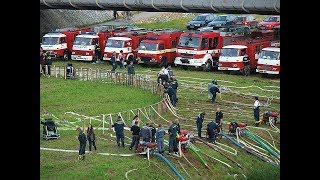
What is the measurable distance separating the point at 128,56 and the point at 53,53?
3.32 m

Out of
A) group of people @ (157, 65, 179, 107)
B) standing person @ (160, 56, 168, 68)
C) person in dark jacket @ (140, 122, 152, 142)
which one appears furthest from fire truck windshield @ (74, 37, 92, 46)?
person in dark jacket @ (140, 122, 152, 142)

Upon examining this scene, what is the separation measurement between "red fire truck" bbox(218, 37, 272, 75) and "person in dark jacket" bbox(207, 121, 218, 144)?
12.7 metres

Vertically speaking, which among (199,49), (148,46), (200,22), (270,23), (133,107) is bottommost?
(133,107)

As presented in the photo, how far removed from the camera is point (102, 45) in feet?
124

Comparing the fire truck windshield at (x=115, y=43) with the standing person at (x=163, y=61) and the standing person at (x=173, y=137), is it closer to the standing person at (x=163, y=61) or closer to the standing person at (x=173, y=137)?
the standing person at (x=163, y=61)

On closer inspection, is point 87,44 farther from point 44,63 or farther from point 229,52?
point 229,52

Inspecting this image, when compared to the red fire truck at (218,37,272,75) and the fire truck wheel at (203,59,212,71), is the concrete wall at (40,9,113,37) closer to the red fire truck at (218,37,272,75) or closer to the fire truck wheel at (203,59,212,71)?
the fire truck wheel at (203,59,212,71)

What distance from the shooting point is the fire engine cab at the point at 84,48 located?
37.0 metres

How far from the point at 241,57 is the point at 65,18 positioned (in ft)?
57.8

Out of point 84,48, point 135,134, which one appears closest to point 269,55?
point 84,48

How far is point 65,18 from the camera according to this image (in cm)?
4903

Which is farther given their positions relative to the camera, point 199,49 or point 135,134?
point 199,49
